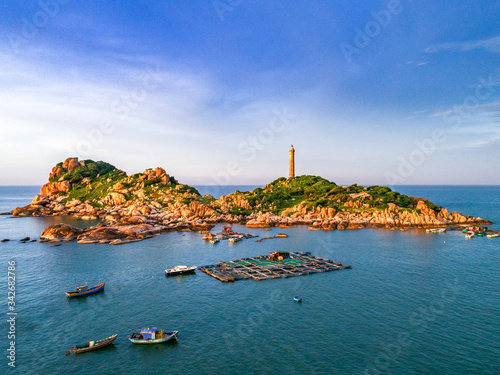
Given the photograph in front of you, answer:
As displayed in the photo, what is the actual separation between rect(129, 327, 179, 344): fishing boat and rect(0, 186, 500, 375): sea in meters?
0.80

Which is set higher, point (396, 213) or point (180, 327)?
point (396, 213)

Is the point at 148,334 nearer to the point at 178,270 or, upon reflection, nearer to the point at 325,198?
the point at 178,270

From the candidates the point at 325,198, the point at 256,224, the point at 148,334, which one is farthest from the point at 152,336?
the point at 325,198

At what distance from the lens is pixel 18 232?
11700 centimetres

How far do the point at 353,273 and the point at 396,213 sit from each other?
77.2 m

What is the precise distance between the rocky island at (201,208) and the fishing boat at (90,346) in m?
63.0

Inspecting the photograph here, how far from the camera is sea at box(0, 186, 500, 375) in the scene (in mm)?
35375

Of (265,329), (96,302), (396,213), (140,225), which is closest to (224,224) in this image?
(140,225)

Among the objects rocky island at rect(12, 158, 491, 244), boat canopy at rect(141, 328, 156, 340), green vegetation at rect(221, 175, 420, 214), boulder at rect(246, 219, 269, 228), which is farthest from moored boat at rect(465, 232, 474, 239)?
boat canopy at rect(141, 328, 156, 340)

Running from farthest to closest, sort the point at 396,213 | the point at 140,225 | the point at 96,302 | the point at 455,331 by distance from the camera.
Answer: the point at 396,213
the point at 140,225
the point at 96,302
the point at 455,331

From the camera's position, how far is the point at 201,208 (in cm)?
14975

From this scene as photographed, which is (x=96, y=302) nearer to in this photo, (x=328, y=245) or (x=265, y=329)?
(x=265, y=329)

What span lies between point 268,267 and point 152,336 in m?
36.6

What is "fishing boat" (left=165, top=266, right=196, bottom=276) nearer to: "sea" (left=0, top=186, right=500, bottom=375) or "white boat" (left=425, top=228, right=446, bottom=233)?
"sea" (left=0, top=186, right=500, bottom=375)
